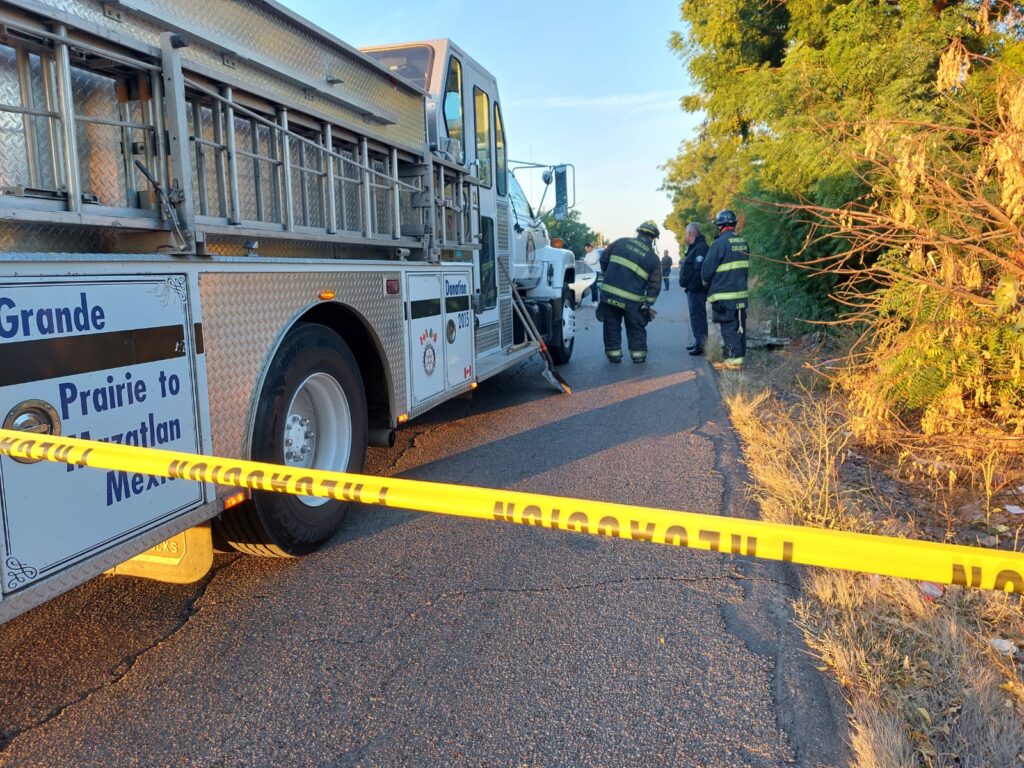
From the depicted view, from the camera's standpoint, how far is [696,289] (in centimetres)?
1080

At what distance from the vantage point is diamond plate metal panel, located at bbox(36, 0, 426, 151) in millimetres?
3062

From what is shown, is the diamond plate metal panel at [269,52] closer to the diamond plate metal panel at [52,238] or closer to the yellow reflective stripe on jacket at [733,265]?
the diamond plate metal panel at [52,238]

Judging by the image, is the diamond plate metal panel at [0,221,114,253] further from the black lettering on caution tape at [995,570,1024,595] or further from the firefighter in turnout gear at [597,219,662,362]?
the firefighter in turnout gear at [597,219,662,362]

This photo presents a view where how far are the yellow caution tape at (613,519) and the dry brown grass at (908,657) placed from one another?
0.97m

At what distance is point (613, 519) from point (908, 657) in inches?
63.9

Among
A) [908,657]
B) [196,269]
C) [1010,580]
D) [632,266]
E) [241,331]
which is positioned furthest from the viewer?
[632,266]

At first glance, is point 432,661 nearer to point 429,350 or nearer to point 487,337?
point 429,350

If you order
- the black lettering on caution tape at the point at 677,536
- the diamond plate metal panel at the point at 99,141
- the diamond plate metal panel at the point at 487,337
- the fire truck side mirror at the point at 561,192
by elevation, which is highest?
the fire truck side mirror at the point at 561,192

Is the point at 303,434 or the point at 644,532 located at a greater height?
the point at 644,532

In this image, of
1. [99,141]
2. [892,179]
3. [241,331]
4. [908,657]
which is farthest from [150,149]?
[892,179]

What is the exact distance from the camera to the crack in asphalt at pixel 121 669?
98.7 inches

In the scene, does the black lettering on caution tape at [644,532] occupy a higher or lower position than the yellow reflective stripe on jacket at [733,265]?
lower

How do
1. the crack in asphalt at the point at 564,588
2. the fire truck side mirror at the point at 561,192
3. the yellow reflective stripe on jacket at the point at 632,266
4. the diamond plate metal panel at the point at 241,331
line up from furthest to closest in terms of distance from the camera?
the yellow reflective stripe on jacket at the point at 632,266 → the fire truck side mirror at the point at 561,192 → the crack in asphalt at the point at 564,588 → the diamond plate metal panel at the point at 241,331

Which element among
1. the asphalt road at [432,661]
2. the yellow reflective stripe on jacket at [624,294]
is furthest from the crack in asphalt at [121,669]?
the yellow reflective stripe on jacket at [624,294]
